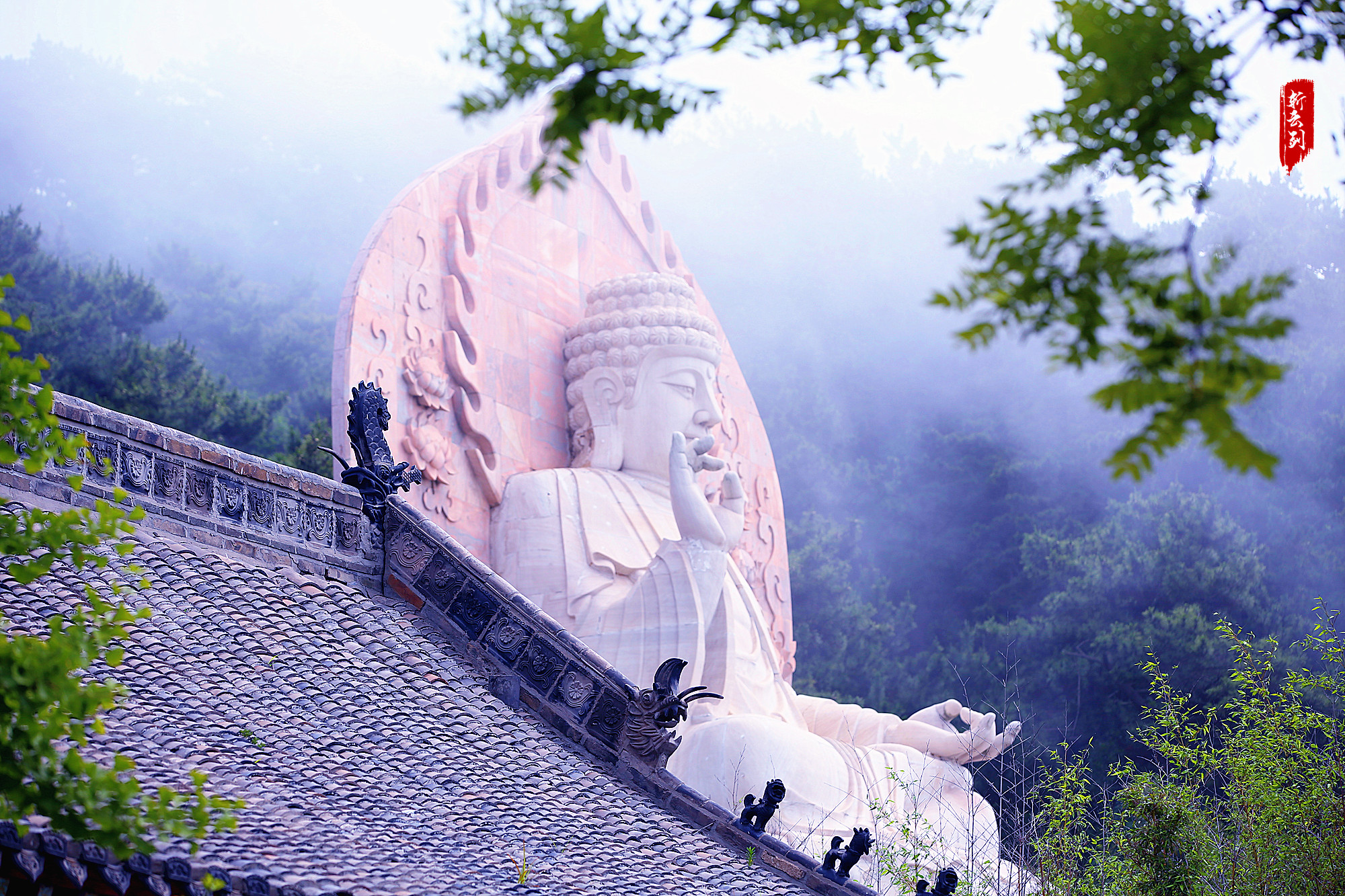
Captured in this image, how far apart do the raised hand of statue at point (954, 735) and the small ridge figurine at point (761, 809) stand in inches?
92.3

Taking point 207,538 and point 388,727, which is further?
point 207,538

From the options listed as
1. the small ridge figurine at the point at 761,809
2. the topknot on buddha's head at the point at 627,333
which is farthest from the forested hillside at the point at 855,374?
the small ridge figurine at the point at 761,809

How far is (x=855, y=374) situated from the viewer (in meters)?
25.0

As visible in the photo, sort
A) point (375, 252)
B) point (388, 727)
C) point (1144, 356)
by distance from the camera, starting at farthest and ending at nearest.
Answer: point (375, 252) < point (388, 727) < point (1144, 356)

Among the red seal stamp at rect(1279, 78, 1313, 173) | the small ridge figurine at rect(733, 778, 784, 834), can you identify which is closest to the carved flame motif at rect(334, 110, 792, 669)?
the small ridge figurine at rect(733, 778, 784, 834)

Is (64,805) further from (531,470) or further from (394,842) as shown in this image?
(531,470)

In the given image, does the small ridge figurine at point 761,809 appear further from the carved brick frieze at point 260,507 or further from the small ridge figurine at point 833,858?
the carved brick frieze at point 260,507

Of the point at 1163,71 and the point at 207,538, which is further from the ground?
the point at 1163,71

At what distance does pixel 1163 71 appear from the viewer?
8.16 ft

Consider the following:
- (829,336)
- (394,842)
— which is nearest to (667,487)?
(394,842)

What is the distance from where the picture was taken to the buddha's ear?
9.32m

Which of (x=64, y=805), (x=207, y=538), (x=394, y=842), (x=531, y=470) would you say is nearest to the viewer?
(x=64, y=805)

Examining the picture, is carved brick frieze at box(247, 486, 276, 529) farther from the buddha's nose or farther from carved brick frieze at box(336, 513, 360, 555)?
the buddha's nose

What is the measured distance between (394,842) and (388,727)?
38.2 inches
